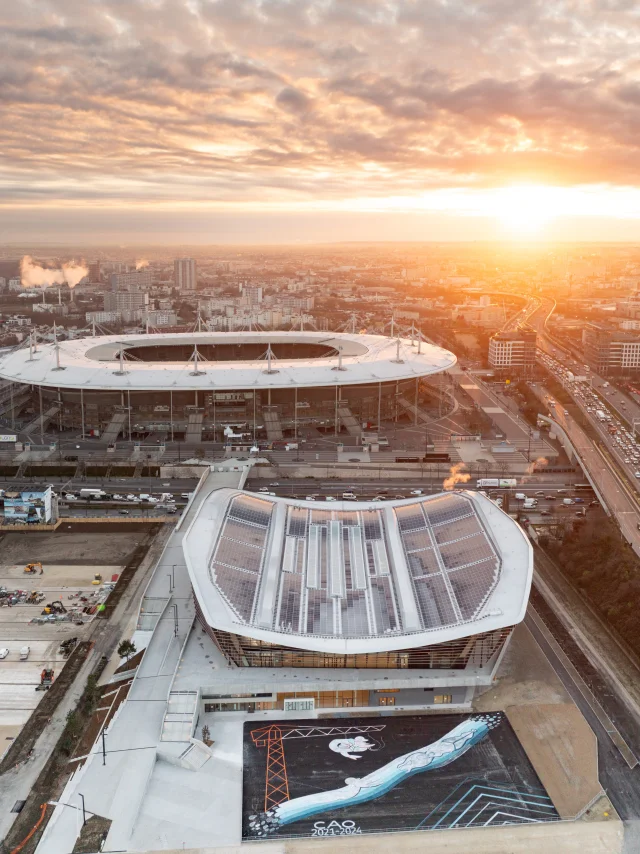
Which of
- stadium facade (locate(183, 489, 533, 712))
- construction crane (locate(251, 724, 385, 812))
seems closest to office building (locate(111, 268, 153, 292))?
stadium facade (locate(183, 489, 533, 712))

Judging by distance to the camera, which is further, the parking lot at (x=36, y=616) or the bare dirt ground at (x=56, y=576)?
the bare dirt ground at (x=56, y=576)

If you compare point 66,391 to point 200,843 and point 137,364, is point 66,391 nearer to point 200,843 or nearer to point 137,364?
point 137,364

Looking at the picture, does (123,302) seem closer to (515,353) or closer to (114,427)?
(515,353)

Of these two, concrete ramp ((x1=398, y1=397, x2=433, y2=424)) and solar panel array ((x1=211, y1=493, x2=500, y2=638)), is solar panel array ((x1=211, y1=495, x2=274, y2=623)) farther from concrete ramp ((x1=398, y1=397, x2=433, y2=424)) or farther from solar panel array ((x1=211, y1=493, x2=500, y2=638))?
concrete ramp ((x1=398, y1=397, x2=433, y2=424))

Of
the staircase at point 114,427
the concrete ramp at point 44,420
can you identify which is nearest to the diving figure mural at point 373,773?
the staircase at point 114,427

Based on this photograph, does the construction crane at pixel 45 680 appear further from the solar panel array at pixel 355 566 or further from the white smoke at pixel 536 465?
the white smoke at pixel 536 465
